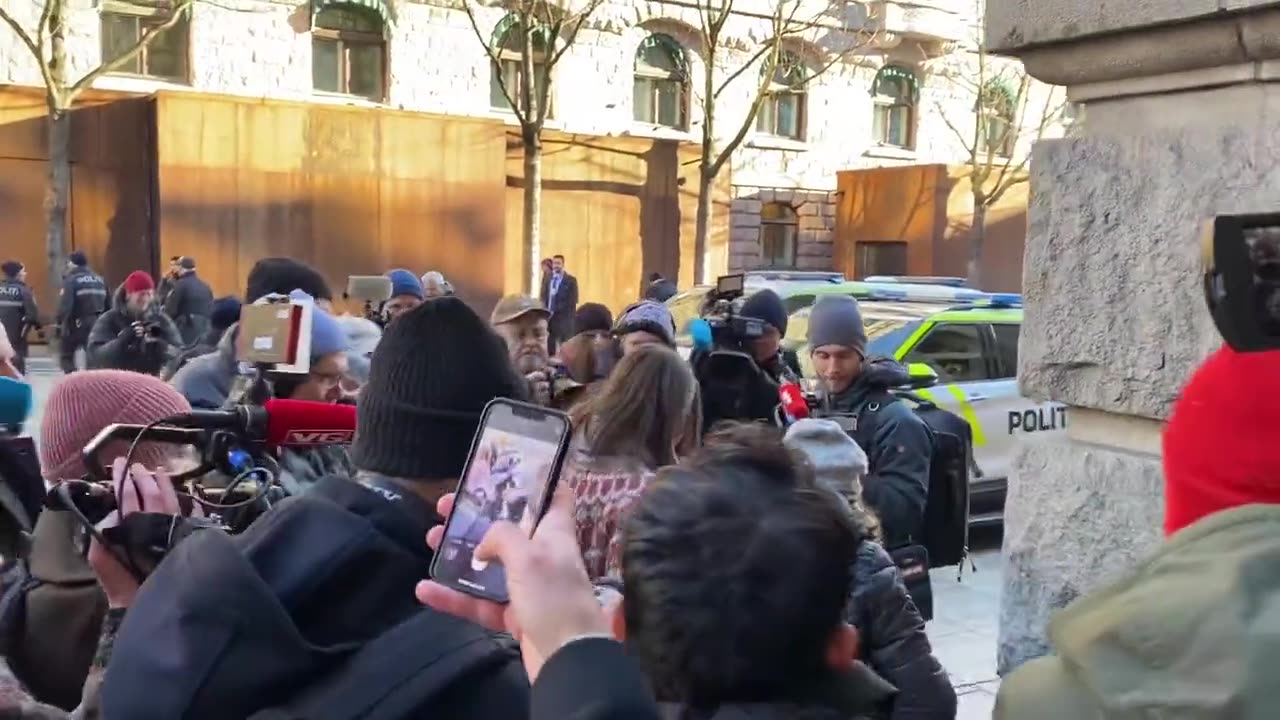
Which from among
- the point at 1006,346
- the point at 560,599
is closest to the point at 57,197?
the point at 1006,346

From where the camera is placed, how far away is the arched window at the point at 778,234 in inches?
989

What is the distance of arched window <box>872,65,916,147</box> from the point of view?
26250mm

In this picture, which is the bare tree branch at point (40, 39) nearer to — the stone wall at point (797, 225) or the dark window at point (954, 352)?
the stone wall at point (797, 225)

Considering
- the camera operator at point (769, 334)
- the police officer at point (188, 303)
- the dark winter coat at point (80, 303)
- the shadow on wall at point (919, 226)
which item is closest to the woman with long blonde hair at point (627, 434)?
the camera operator at point (769, 334)

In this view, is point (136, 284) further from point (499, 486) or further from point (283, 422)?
point (499, 486)

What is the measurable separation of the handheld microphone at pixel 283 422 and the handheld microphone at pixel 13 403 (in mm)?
1049

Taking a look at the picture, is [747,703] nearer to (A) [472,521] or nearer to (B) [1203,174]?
(A) [472,521]

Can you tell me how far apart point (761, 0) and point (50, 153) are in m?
13.7

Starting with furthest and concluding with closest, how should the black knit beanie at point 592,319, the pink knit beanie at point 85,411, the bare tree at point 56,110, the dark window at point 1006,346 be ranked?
the bare tree at point 56,110 < the dark window at point 1006,346 < the black knit beanie at point 592,319 < the pink knit beanie at point 85,411

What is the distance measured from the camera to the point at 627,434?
3.38m

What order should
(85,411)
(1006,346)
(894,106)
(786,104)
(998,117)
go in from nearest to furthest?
(85,411) < (1006,346) < (786,104) < (998,117) < (894,106)

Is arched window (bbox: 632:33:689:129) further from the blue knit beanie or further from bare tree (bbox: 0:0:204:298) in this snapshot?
the blue knit beanie

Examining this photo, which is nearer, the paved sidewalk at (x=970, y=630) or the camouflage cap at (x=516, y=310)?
the paved sidewalk at (x=970, y=630)

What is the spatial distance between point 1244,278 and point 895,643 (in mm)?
1140
